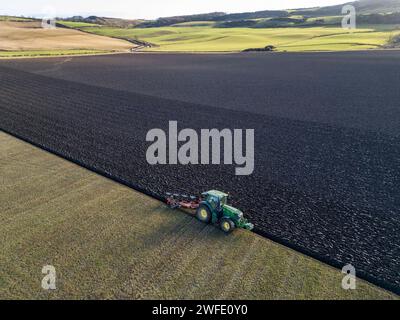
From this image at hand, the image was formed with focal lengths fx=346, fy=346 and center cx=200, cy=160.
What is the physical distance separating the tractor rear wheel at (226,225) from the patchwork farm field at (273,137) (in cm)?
121

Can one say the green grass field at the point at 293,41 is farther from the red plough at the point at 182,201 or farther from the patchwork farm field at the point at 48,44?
the red plough at the point at 182,201

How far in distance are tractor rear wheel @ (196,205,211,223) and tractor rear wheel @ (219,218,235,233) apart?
0.71 m

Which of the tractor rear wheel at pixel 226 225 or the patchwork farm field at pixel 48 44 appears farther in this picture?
the patchwork farm field at pixel 48 44

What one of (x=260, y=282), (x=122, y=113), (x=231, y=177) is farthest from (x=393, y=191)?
(x=122, y=113)

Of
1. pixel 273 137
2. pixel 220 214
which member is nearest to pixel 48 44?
pixel 273 137

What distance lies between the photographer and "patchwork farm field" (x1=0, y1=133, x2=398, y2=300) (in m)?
10.1

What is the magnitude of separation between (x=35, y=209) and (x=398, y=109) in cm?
3016

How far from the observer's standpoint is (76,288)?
10.2 m

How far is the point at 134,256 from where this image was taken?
11586 mm

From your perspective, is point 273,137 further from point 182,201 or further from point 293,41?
point 293,41

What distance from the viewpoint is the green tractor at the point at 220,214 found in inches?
507

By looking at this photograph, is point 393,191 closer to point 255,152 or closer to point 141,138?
point 255,152

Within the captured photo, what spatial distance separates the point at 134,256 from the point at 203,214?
331 cm

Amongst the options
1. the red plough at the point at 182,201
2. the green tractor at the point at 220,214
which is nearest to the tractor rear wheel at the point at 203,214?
the green tractor at the point at 220,214
